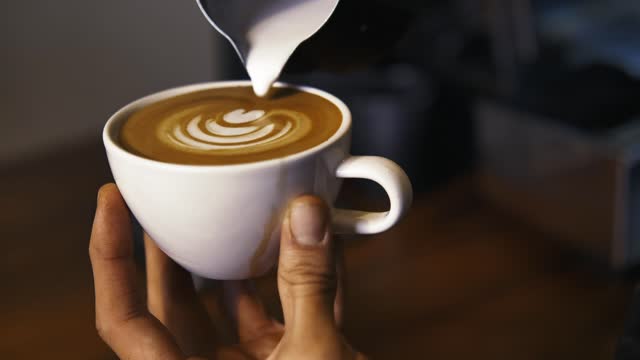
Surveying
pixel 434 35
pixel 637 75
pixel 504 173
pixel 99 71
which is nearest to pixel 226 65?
pixel 99 71

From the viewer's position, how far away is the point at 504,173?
87 cm

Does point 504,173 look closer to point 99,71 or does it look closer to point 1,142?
point 99,71

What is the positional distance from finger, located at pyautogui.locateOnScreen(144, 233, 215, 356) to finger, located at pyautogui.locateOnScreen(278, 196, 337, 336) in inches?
7.1

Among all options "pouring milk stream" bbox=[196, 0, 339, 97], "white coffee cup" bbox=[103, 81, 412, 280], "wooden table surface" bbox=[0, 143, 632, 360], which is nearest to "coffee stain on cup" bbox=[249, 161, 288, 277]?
"white coffee cup" bbox=[103, 81, 412, 280]

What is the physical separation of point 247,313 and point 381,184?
264 mm

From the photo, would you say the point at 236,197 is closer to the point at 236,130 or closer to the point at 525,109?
the point at 236,130

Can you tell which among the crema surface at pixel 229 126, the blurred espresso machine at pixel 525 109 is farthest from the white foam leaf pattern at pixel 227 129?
the blurred espresso machine at pixel 525 109

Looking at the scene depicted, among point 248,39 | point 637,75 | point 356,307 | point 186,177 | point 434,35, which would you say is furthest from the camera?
point 434,35

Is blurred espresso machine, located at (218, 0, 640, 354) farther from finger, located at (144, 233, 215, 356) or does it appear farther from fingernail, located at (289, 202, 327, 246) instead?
fingernail, located at (289, 202, 327, 246)

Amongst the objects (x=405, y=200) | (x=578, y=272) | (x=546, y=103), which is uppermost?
(x=405, y=200)

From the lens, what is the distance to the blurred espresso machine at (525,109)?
748mm

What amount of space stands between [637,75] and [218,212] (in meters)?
0.66

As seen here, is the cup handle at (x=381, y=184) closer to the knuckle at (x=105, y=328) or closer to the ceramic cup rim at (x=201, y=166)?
the ceramic cup rim at (x=201, y=166)

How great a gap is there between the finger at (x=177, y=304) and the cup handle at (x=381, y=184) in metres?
0.20
